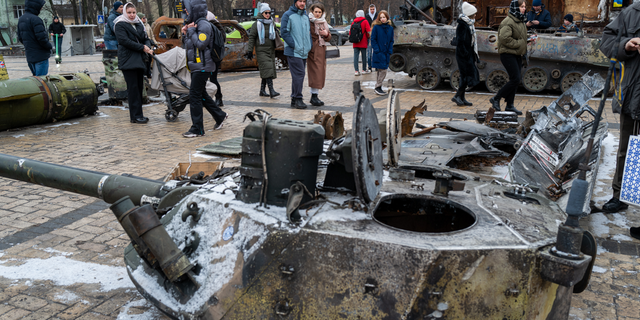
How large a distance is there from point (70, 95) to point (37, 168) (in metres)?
5.71

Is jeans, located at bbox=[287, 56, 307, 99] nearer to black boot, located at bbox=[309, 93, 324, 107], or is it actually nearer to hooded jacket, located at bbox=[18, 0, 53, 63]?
black boot, located at bbox=[309, 93, 324, 107]

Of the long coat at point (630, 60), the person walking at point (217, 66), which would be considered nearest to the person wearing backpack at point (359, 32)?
the person walking at point (217, 66)

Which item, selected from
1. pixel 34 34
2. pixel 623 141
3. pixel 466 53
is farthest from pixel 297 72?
pixel 623 141

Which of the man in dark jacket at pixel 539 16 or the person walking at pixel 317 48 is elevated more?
the man in dark jacket at pixel 539 16

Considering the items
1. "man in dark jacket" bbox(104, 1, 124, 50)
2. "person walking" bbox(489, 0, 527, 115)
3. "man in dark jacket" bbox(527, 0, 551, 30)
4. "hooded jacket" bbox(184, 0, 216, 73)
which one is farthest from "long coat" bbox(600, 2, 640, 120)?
"man in dark jacket" bbox(104, 1, 124, 50)

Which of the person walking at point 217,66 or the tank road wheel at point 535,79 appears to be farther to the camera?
the tank road wheel at point 535,79

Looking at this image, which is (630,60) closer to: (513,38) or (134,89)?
(513,38)

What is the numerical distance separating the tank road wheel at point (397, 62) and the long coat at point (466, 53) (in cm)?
235

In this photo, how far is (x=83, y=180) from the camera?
136 inches

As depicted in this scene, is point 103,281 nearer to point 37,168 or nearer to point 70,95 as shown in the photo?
point 37,168

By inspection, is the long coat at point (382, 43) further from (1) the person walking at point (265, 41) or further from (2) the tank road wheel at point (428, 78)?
(1) the person walking at point (265, 41)

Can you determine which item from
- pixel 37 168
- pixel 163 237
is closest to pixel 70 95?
pixel 37 168

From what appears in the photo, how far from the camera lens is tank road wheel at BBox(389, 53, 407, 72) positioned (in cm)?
1162

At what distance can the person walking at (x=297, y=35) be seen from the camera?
9.14 metres
